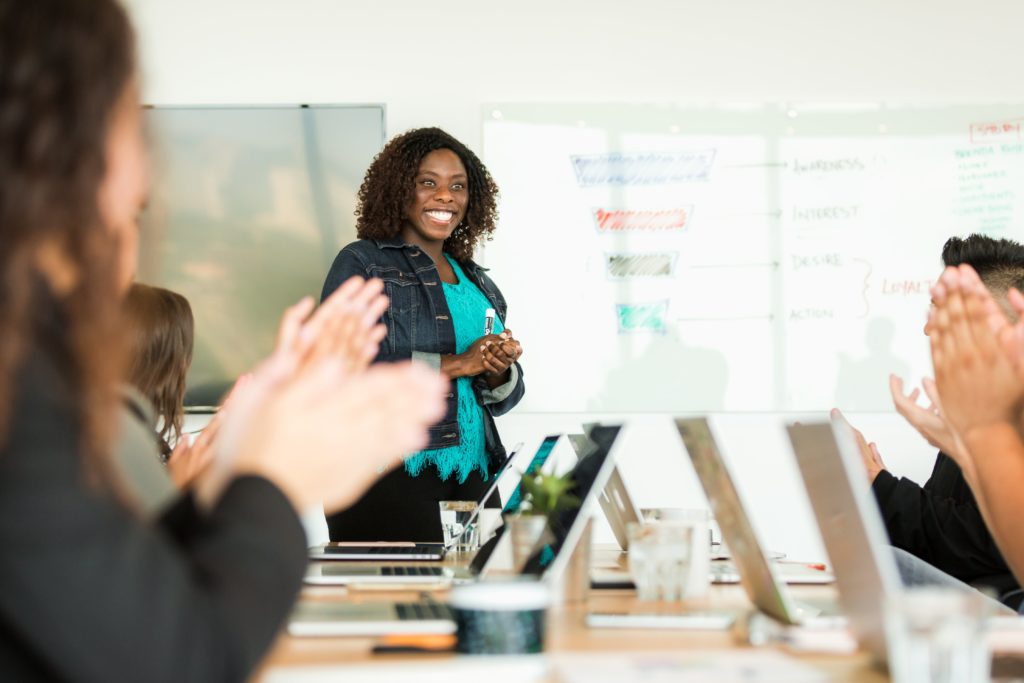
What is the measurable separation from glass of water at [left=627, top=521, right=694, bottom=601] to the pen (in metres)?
1.54

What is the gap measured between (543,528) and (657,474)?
2.25 m

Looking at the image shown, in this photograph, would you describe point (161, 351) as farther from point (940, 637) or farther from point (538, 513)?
point (940, 637)

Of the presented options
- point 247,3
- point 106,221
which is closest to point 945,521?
point 106,221

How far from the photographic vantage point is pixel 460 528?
2207mm

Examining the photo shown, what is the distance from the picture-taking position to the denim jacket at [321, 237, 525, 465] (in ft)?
9.61

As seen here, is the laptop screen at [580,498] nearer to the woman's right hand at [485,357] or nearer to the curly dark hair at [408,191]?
the woman's right hand at [485,357]

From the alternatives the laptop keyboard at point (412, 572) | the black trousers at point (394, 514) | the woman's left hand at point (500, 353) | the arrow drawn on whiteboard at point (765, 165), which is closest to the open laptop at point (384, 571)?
the laptop keyboard at point (412, 572)

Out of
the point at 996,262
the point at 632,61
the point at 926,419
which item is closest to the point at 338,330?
the point at 926,419

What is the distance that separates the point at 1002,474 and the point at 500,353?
5.58 feet

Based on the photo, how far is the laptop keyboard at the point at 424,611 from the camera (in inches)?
49.1

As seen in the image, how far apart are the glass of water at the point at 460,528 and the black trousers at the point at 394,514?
0.47 metres

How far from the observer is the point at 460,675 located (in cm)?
99

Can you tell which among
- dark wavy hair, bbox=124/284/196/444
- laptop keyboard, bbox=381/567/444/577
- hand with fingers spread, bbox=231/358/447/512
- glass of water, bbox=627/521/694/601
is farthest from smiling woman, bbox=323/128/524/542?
hand with fingers spread, bbox=231/358/447/512

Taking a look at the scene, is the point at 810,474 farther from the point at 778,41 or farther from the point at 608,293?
the point at 778,41
